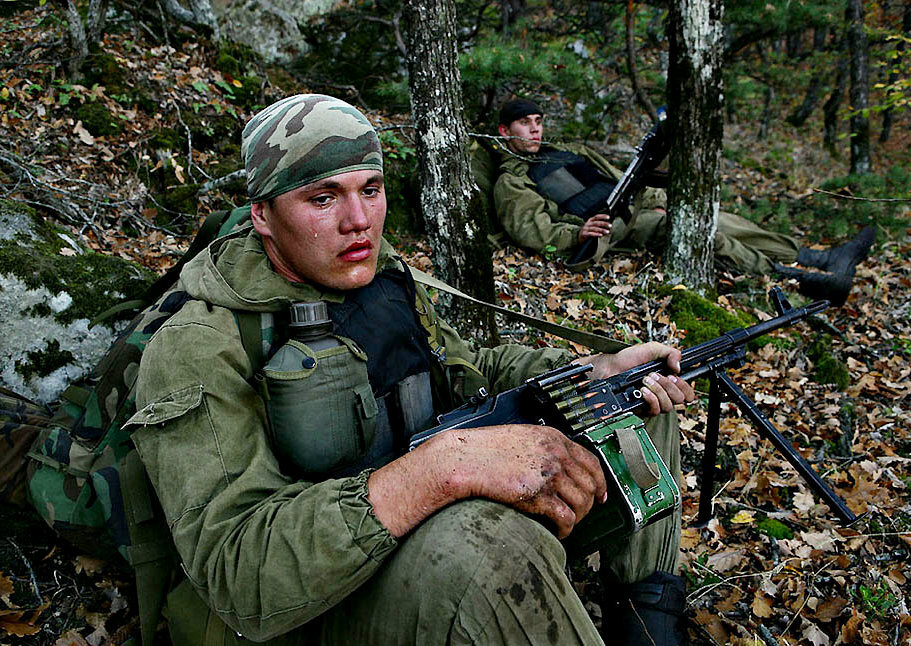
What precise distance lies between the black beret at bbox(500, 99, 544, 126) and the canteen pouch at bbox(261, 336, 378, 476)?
18.9 feet

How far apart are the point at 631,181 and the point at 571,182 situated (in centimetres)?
107

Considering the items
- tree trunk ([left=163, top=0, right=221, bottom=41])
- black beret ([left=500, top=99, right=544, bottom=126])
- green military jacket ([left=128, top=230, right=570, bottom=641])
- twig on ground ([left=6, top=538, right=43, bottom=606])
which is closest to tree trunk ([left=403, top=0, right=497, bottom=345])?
green military jacket ([left=128, top=230, right=570, bottom=641])

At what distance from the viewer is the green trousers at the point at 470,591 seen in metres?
1.73

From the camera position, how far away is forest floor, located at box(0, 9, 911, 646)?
2783 mm

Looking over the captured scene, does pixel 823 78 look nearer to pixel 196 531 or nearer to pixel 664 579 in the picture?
pixel 664 579

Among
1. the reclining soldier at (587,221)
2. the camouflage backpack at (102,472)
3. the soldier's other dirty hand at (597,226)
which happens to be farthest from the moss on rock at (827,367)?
the camouflage backpack at (102,472)

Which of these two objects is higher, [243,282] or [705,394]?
[243,282]

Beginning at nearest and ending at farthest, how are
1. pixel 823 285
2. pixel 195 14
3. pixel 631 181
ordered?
1. pixel 823 285
2. pixel 631 181
3. pixel 195 14

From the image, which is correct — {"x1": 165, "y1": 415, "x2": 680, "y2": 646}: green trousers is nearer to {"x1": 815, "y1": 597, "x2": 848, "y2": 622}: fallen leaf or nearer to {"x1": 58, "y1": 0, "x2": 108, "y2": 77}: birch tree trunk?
{"x1": 815, "y1": 597, "x2": 848, "y2": 622}: fallen leaf

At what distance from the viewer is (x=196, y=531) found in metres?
1.86

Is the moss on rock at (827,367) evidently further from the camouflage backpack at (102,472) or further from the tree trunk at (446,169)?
the camouflage backpack at (102,472)

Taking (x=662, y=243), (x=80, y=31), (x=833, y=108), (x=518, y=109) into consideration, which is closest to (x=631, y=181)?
(x=662, y=243)

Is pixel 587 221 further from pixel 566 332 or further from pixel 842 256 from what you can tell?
pixel 566 332

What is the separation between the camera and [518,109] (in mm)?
7289
